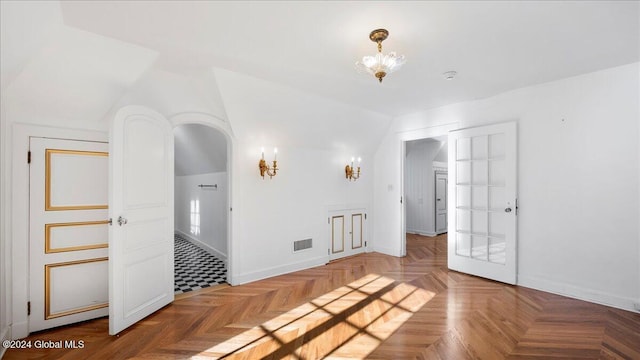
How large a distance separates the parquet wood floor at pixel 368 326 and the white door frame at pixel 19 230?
24 cm

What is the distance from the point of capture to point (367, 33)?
7.62 feet

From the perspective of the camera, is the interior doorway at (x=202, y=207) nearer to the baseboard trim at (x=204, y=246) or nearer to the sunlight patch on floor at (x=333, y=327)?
the baseboard trim at (x=204, y=246)

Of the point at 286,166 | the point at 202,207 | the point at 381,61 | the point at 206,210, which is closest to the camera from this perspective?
the point at 381,61

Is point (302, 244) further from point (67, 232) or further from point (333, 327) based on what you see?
point (67, 232)

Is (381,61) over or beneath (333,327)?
over

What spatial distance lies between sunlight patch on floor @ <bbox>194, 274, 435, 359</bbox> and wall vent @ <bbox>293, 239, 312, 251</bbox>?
1054 mm

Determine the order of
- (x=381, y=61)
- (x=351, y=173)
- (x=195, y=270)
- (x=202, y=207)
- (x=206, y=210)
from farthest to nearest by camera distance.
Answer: (x=202, y=207)
(x=206, y=210)
(x=351, y=173)
(x=195, y=270)
(x=381, y=61)

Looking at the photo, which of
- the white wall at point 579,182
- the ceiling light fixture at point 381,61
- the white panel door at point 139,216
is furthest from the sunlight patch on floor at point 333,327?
the ceiling light fixture at point 381,61

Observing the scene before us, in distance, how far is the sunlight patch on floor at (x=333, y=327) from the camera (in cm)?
224

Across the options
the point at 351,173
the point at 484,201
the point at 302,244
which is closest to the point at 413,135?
the point at 351,173

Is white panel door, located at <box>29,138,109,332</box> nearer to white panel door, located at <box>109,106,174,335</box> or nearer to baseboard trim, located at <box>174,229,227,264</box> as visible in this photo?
white panel door, located at <box>109,106,174,335</box>

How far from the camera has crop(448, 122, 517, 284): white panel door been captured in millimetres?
3707

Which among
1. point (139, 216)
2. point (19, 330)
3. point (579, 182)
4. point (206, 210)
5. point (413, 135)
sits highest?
point (413, 135)

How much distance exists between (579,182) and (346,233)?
3.17 meters
